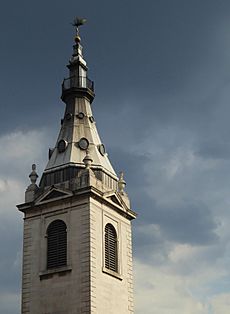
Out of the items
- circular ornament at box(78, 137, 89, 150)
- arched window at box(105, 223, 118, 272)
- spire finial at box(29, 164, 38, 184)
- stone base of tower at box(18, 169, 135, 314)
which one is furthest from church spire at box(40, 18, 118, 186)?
arched window at box(105, 223, 118, 272)

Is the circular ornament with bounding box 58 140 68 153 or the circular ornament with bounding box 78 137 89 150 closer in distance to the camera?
the circular ornament with bounding box 78 137 89 150

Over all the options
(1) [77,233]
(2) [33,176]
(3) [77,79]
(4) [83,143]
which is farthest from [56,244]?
(3) [77,79]

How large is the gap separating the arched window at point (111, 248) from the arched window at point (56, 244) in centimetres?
336

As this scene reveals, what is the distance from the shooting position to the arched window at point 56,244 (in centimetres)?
4978

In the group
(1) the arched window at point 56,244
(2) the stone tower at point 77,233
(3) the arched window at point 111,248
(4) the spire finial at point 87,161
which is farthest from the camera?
(4) the spire finial at point 87,161

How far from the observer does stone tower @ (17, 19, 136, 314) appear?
48.3m

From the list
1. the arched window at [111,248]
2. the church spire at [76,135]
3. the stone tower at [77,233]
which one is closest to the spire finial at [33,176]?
the stone tower at [77,233]

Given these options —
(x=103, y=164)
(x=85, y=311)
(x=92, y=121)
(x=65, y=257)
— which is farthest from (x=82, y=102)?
(x=85, y=311)

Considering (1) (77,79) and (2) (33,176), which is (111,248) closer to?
(2) (33,176)

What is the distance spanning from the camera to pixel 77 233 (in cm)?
4962

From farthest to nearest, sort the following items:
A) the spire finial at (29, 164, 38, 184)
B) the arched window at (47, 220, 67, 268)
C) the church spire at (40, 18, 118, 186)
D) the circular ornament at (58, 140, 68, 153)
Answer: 1. the circular ornament at (58, 140, 68, 153)
2. the spire finial at (29, 164, 38, 184)
3. the church spire at (40, 18, 118, 186)
4. the arched window at (47, 220, 67, 268)

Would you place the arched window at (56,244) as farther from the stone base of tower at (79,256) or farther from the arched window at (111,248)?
the arched window at (111,248)

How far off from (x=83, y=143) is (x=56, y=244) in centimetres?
935

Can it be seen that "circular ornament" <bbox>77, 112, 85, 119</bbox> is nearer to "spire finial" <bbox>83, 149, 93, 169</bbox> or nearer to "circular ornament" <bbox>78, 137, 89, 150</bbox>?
"circular ornament" <bbox>78, 137, 89, 150</bbox>
